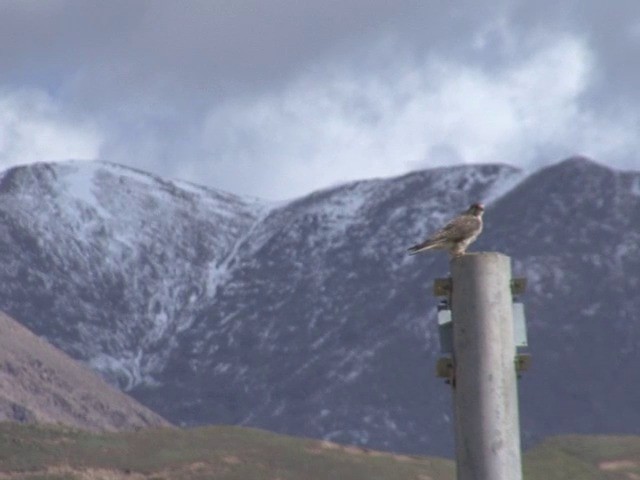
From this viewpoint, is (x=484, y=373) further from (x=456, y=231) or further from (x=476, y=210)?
(x=476, y=210)

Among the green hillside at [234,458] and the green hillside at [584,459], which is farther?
the green hillside at [234,458]

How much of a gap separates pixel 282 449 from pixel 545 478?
22991 millimetres

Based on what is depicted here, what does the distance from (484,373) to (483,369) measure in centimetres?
3

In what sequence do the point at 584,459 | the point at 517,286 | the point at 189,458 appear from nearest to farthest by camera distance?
the point at 517,286, the point at 584,459, the point at 189,458

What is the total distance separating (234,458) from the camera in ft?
428

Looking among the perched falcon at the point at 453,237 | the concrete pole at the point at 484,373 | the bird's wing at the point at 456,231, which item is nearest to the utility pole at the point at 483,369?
the concrete pole at the point at 484,373

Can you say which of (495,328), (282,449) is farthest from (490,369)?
(282,449)

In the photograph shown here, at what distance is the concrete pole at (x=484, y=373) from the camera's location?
1507 cm

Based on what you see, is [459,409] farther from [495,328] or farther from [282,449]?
[282,449]

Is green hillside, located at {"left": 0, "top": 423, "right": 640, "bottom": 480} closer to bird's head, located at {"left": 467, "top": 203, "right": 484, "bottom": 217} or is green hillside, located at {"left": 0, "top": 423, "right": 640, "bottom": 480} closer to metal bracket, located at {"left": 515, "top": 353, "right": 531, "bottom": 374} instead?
bird's head, located at {"left": 467, "top": 203, "right": 484, "bottom": 217}

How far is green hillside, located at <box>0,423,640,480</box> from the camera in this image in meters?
123

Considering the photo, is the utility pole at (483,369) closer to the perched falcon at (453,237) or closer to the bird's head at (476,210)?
the perched falcon at (453,237)

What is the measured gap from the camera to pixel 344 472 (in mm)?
126875

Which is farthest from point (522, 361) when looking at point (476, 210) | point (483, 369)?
point (476, 210)
